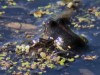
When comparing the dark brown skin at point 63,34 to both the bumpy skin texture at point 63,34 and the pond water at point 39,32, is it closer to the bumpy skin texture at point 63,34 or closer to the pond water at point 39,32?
the bumpy skin texture at point 63,34

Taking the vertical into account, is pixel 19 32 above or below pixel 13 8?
below

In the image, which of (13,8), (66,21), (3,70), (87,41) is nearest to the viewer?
(3,70)

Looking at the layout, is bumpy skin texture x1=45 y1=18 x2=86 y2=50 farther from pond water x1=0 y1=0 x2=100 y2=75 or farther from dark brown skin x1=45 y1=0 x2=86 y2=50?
pond water x1=0 y1=0 x2=100 y2=75

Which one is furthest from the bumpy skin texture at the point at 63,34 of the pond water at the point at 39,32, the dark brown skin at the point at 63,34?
the pond water at the point at 39,32

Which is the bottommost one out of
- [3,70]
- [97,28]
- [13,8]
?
[3,70]

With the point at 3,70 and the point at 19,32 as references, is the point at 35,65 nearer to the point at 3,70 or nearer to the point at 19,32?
the point at 3,70

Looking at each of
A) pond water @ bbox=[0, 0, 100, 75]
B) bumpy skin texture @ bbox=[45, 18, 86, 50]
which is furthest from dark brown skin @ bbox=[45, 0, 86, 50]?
pond water @ bbox=[0, 0, 100, 75]

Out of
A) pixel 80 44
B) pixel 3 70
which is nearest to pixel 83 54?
pixel 80 44
